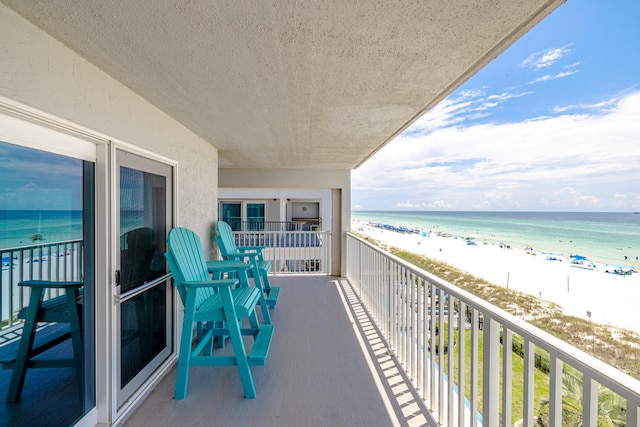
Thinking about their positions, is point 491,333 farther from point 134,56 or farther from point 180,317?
point 180,317

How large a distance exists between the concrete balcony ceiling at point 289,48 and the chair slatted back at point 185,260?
1.05 metres

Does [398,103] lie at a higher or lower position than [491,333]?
higher

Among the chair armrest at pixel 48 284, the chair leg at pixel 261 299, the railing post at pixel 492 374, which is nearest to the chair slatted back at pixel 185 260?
the chair leg at pixel 261 299

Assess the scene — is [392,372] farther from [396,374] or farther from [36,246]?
[36,246]

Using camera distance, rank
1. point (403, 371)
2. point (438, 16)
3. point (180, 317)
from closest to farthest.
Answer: point (438, 16) → point (403, 371) → point (180, 317)

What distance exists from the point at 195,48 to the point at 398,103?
1519mm

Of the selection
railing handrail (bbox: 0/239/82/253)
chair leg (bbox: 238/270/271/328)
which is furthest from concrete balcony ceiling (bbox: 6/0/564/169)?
chair leg (bbox: 238/270/271/328)

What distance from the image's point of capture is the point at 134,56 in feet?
5.70

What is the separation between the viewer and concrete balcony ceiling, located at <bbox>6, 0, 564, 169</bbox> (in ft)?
4.35

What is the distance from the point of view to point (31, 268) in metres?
1.59

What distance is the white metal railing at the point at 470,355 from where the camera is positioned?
3.16 feet

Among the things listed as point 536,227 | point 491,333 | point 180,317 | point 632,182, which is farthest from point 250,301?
point 536,227

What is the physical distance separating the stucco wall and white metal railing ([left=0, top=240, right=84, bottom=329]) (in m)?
0.66

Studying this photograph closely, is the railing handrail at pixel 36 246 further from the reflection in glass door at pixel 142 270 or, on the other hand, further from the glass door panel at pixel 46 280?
the reflection in glass door at pixel 142 270
